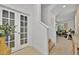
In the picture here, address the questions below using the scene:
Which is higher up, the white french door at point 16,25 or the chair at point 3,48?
the white french door at point 16,25

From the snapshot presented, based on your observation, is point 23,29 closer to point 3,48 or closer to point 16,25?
point 16,25

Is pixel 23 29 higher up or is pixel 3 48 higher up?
pixel 23 29

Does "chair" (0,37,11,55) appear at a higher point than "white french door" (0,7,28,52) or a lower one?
lower

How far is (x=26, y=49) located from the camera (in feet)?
6.53

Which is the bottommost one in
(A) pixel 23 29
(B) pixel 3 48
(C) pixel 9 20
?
(B) pixel 3 48

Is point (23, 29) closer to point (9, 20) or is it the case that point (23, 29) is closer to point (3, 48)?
point (9, 20)

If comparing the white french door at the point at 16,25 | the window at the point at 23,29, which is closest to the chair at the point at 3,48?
the white french door at the point at 16,25

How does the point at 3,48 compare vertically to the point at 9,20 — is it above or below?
below

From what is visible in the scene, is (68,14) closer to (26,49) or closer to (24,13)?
(24,13)

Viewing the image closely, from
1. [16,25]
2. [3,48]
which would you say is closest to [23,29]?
[16,25]

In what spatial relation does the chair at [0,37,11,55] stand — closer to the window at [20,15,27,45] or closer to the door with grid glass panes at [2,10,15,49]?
the door with grid glass panes at [2,10,15,49]

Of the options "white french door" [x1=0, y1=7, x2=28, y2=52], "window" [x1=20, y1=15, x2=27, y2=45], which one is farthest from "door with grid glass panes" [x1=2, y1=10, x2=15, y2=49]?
"window" [x1=20, y1=15, x2=27, y2=45]

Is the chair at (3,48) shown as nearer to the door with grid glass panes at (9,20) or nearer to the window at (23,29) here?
the door with grid glass panes at (9,20)
